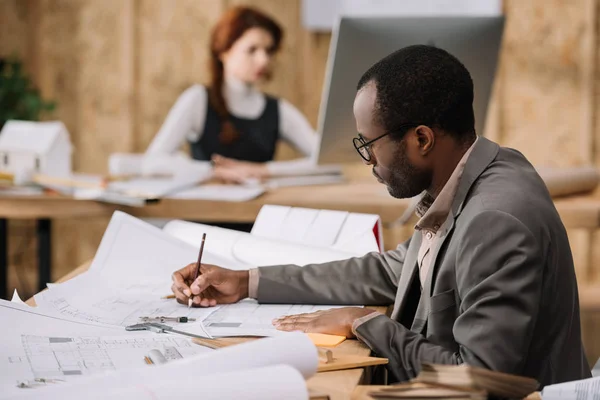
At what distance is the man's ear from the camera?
1348 mm

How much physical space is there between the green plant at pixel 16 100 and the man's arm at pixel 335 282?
9.82 feet

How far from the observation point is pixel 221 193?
2.98 metres

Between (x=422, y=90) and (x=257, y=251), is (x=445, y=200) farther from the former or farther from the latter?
(x=257, y=251)

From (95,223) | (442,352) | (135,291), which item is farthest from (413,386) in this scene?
(95,223)

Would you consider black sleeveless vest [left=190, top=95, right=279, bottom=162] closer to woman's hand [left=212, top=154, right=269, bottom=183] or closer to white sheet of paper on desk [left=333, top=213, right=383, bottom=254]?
woman's hand [left=212, top=154, right=269, bottom=183]

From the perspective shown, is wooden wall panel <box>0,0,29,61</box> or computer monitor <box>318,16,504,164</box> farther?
wooden wall panel <box>0,0,29,61</box>

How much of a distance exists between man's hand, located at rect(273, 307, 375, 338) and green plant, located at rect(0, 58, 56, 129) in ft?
10.6

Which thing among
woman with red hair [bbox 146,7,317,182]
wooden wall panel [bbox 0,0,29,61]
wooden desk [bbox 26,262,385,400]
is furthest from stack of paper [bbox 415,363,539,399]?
wooden wall panel [bbox 0,0,29,61]

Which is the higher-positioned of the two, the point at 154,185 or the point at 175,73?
the point at 175,73

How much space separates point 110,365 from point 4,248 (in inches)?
103

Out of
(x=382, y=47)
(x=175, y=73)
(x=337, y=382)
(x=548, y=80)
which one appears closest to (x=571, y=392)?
(x=337, y=382)

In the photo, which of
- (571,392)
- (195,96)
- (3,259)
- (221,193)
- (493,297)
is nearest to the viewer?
(571,392)

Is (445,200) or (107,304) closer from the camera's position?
(445,200)

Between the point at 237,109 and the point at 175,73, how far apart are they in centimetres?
95
